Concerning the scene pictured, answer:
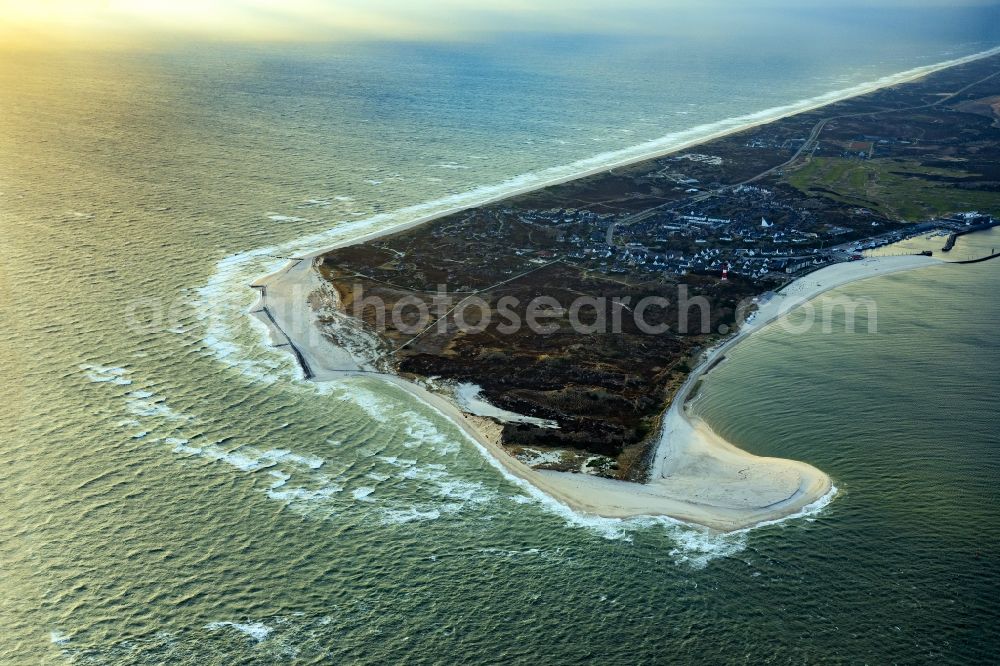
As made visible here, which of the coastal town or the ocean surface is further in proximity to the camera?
the coastal town

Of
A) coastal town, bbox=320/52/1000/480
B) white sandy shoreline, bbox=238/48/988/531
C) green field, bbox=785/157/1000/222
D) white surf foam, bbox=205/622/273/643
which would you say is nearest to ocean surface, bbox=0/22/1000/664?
white surf foam, bbox=205/622/273/643

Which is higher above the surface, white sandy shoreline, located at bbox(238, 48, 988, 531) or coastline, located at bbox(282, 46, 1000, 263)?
coastline, located at bbox(282, 46, 1000, 263)

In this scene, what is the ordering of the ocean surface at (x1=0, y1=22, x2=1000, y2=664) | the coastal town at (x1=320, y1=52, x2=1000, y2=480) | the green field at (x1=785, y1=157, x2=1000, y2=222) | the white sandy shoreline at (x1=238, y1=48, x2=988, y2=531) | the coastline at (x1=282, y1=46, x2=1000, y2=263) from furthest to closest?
1. the green field at (x1=785, y1=157, x2=1000, y2=222)
2. the coastline at (x1=282, y1=46, x2=1000, y2=263)
3. the coastal town at (x1=320, y1=52, x2=1000, y2=480)
4. the white sandy shoreline at (x1=238, y1=48, x2=988, y2=531)
5. the ocean surface at (x1=0, y1=22, x2=1000, y2=664)

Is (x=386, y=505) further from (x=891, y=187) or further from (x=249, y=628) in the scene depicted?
(x=891, y=187)

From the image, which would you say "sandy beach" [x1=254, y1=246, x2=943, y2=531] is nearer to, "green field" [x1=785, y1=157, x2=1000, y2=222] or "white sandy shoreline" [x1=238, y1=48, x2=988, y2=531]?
"white sandy shoreline" [x1=238, y1=48, x2=988, y2=531]

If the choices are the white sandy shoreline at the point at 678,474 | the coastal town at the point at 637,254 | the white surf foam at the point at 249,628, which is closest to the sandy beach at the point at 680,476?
→ the white sandy shoreline at the point at 678,474

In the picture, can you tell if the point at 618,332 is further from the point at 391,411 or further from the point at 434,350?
the point at 391,411
